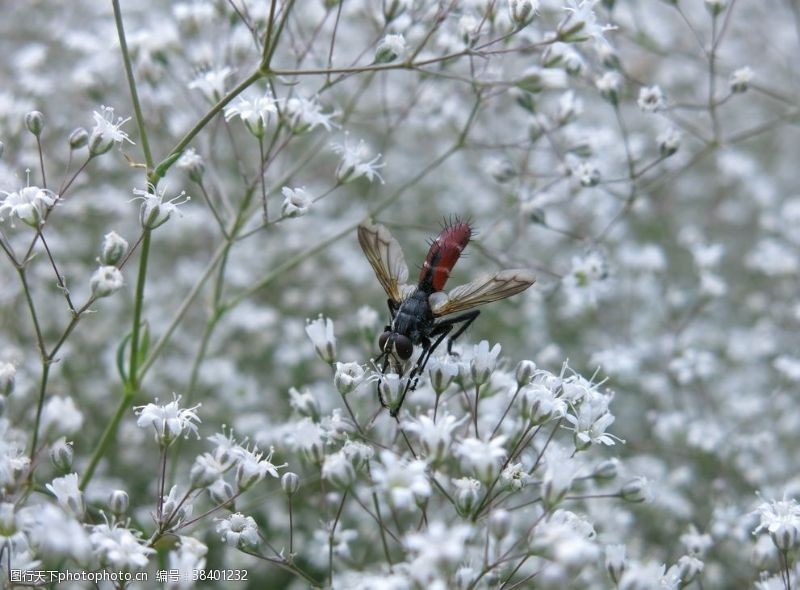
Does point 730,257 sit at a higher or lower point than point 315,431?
higher

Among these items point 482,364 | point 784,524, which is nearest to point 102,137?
point 482,364

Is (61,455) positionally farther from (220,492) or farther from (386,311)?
(386,311)

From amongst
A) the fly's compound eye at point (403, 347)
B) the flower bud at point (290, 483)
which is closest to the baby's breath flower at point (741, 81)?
the fly's compound eye at point (403, 347)

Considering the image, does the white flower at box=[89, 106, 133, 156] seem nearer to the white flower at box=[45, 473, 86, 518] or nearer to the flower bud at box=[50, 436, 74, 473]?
the flower bud at box=[50, 436, 74, 473]

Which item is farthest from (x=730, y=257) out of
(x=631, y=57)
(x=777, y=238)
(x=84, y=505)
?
(x=84, y=505)

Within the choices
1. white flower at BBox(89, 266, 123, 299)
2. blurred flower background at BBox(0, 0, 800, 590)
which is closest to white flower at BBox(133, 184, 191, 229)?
blurred flower background at BBox(0, 0, 800, 590)

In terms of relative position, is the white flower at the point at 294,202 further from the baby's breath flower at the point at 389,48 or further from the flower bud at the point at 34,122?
the flower bud at the point at 34,122

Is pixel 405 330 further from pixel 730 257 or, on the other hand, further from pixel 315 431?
pixel 730 257
